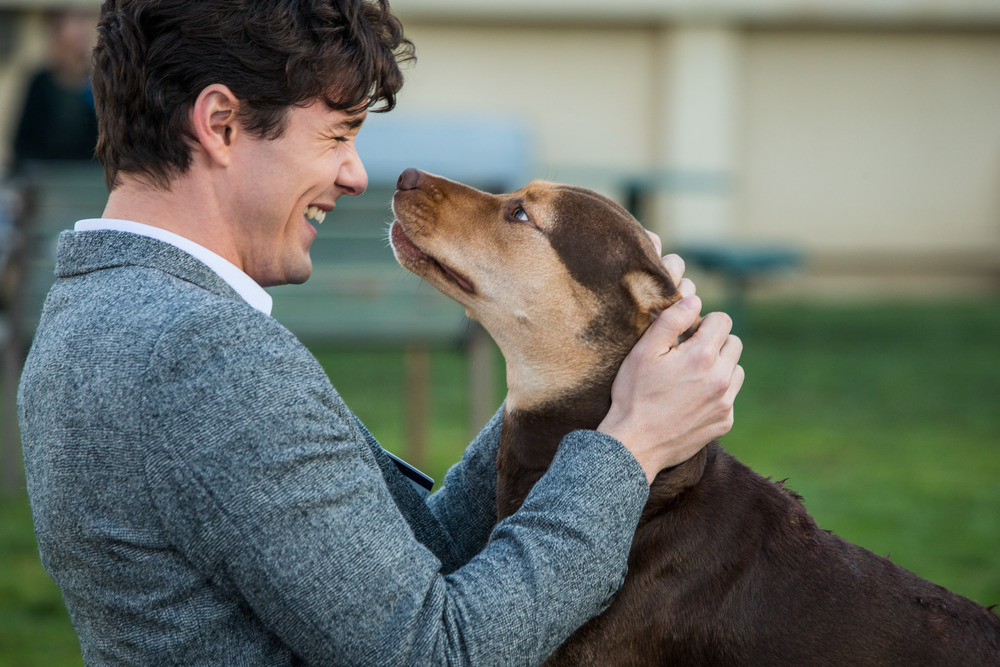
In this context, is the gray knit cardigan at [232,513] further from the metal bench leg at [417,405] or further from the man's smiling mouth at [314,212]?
the metal bench leg at [417,405]

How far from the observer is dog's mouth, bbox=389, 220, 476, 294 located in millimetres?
2762

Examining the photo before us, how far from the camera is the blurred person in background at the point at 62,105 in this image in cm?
830

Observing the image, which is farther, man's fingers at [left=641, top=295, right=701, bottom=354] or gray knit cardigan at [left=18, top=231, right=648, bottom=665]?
man's fingers at [left=641, top=295, right=701, bottom=354]

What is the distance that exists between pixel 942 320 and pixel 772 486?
11928mm

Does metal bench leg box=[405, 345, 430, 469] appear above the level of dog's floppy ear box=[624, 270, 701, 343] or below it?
below

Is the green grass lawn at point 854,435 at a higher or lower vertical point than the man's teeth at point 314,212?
lower

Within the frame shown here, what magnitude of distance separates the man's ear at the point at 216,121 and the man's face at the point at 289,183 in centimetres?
3

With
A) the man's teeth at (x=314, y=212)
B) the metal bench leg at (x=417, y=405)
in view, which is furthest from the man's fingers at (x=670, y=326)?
the metal bench leg at (x=417, y=405)

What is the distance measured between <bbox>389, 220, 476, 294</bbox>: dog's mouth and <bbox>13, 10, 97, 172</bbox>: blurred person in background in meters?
6.24

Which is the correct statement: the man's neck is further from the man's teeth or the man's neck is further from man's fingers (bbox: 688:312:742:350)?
man's fingers (bbox: 688:312:742:350)

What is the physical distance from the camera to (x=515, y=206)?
113 inches

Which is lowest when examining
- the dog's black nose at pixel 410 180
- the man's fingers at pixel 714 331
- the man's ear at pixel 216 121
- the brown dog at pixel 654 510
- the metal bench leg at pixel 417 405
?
the metal bench leg at pixel 417 405

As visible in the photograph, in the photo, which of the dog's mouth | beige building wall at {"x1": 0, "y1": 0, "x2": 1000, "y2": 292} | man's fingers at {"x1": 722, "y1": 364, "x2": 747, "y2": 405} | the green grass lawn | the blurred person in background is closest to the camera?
man's fingers at {"x1": 722, "y1": 364, "x2": 747, "y2": 405}

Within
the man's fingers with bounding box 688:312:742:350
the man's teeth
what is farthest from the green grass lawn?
the man's fingers with bounding box 688:312:742:350
